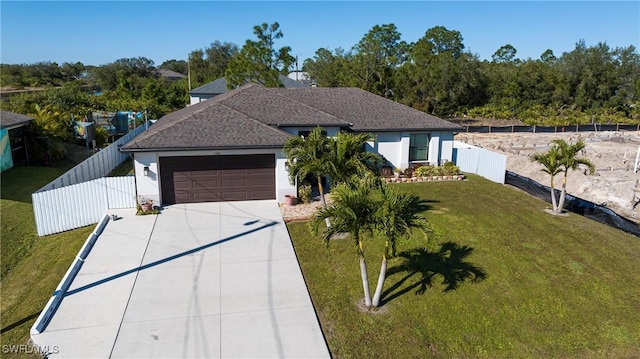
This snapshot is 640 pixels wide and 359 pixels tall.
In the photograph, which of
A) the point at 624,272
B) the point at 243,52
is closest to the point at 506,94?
the point at 243,52

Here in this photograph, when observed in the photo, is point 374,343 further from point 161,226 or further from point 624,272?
point 161,226

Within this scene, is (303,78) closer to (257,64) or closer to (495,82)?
(495,82)

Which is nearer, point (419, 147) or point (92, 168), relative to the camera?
point (92, 168)

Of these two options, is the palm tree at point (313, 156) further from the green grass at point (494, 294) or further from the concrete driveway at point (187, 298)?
the concrete driveway at point (187, 298)

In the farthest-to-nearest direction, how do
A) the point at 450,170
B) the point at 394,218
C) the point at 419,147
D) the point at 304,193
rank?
the point at 419,147 → the point at 450,170 → the point at 304,193 → the point at 394,218

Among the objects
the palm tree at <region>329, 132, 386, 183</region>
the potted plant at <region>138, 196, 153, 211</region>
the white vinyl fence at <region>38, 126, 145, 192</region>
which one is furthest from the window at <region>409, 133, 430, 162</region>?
the white vinyl fence at <region>38, 126, 145, 192</region>

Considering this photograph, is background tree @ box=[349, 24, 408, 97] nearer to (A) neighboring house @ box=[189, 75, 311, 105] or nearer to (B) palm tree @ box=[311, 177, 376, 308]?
(A) neighboring house @ box=[189, 75, 311, 105]

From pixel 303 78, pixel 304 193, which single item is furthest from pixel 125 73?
pixel 304 193
